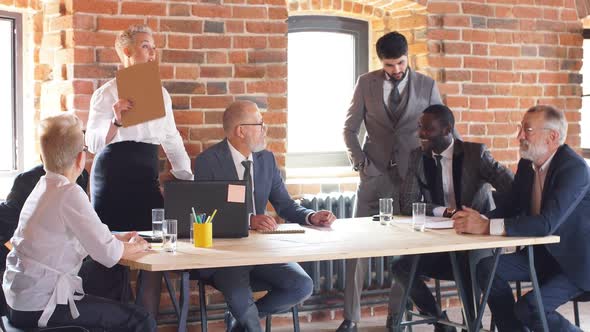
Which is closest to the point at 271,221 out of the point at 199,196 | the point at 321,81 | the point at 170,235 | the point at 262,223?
the point at 262,223

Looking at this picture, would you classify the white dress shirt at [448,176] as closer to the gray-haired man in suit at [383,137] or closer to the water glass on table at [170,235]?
the gray-haired man in suit at [383,137]

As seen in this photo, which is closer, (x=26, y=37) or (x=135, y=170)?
(x=135, y=170)

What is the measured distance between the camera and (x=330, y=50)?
249 inches

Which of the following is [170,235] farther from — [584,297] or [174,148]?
[584,297]

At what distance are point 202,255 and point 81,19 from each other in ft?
6.34

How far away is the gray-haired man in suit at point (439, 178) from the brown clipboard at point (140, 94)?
4.67 ft

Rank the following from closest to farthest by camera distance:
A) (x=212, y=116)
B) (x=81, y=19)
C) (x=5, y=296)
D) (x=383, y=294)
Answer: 1. (x=5, y=296)
2. (x=81, y=19)
3. (x=212, y=116)
4. (x=383, y=294)

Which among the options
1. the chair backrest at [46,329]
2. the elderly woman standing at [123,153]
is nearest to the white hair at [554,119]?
the elderly woman standing at [123,153]

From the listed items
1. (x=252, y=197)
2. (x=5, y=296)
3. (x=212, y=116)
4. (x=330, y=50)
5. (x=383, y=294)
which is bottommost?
(x=383, y=294)

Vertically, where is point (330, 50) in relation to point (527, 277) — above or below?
above

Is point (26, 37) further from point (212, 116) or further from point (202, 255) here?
point (202, 255)

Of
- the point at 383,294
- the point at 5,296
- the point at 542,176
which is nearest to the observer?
the point at 5,296

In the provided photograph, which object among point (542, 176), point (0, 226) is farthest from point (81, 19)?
point (542, 176)

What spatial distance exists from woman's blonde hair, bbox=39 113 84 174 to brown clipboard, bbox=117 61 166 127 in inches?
37.7
